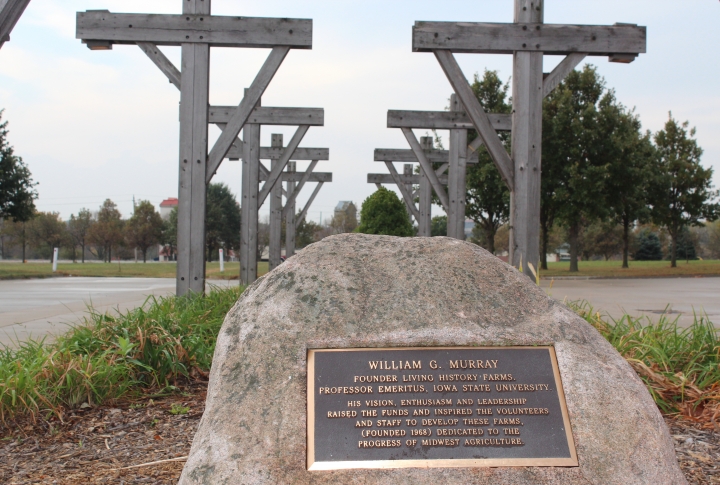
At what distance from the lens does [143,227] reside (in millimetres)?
52062

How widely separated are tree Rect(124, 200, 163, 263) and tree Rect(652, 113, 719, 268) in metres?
39.5

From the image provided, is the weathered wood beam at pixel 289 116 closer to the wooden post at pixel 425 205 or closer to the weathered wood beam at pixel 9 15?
the wooden post at pixel 425 205

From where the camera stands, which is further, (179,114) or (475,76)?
(475,76)

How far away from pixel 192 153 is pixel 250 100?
2.89ft

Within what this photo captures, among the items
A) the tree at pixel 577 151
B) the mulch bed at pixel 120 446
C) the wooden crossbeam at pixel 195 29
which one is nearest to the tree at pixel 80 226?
the tree at pixel 577 151

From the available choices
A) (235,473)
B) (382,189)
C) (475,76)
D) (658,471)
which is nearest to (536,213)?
(658,471)

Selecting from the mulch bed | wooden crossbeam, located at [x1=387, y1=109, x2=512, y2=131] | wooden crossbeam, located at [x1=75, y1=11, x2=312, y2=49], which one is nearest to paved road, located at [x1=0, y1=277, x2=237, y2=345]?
the mulch bed

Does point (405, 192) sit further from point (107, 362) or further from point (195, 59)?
point (107, 362)

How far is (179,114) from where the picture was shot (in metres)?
6.98

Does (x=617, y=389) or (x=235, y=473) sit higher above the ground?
(x=617, y=389)

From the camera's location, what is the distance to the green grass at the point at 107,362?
4.07 meters

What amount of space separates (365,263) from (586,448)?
1415 millimetres

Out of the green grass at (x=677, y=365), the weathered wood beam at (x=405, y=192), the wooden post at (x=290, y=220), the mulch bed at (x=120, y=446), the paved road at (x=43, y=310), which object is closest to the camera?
the mulch bed at (x=120, y=446)

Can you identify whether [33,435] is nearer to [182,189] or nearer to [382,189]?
[182,189]
